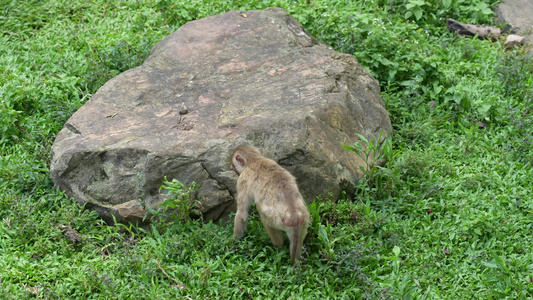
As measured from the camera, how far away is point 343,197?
6492mm

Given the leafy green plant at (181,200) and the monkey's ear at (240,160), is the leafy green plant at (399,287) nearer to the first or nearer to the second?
the monkey's ear at (240,160)

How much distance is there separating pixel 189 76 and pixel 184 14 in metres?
2.62

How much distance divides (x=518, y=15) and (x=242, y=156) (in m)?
6.99

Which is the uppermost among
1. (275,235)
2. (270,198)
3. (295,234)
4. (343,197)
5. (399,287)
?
(270,198)

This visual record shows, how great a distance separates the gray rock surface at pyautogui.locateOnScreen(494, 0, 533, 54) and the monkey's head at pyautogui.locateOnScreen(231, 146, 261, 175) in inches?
249

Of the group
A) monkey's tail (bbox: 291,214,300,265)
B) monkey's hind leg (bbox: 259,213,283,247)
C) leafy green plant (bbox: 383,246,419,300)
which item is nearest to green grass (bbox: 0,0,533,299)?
leafy green plant (bbox: 383,246,419,300)

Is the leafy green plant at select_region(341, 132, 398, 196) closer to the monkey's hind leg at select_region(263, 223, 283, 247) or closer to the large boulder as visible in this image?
the large boulder

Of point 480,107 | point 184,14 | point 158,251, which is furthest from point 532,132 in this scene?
point 184,14

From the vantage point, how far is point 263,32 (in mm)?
8344

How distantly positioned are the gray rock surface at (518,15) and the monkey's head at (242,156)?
6327 millimetres

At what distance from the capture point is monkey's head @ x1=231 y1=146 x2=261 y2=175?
19.2ft

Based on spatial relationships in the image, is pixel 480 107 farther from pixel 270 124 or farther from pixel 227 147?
pixel 227 147

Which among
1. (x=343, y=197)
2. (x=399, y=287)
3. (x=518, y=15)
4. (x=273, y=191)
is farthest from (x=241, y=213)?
(x=518, y=15)

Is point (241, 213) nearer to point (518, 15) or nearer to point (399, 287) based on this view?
point (399, 287)
